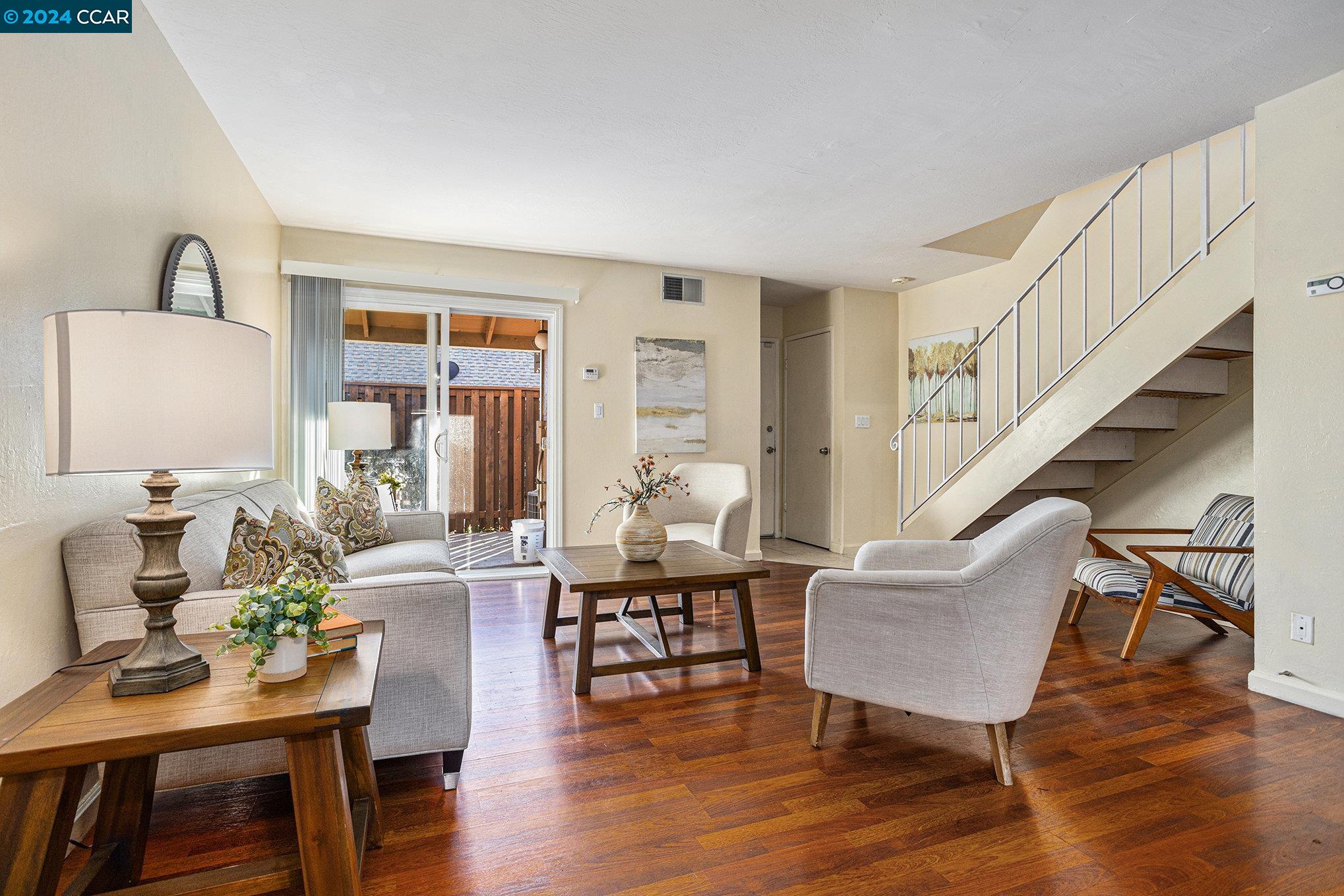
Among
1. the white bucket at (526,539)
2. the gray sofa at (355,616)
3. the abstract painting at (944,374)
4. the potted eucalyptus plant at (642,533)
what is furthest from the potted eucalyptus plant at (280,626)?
the abstract painting at (944,374)

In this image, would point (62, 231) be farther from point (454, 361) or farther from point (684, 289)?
point (684, 289)

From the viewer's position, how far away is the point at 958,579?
1982 mm

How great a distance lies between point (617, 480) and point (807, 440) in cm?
238

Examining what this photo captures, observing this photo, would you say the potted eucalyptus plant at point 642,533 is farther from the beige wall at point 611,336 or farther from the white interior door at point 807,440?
the white interior door at point 807,440

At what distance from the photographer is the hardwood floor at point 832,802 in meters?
1.59

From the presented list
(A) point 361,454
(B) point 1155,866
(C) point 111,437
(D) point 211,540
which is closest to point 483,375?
(A) point 361,454

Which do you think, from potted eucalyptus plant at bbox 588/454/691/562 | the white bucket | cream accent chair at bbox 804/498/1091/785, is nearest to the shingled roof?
the white bucket

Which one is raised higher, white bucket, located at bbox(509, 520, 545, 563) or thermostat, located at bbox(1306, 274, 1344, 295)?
thermostat, located at bbox(1306, 274, 1344, 295)

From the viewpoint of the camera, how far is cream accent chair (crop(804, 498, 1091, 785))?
6.26 feet

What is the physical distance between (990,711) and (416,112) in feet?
10.5

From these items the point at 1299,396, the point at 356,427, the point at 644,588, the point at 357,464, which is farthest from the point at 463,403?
the point at 1299,396

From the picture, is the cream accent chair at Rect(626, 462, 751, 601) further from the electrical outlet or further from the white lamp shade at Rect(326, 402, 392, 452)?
the electrical outlet

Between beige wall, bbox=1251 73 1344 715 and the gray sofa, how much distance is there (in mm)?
3190

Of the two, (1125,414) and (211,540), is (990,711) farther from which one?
(1125,414)
